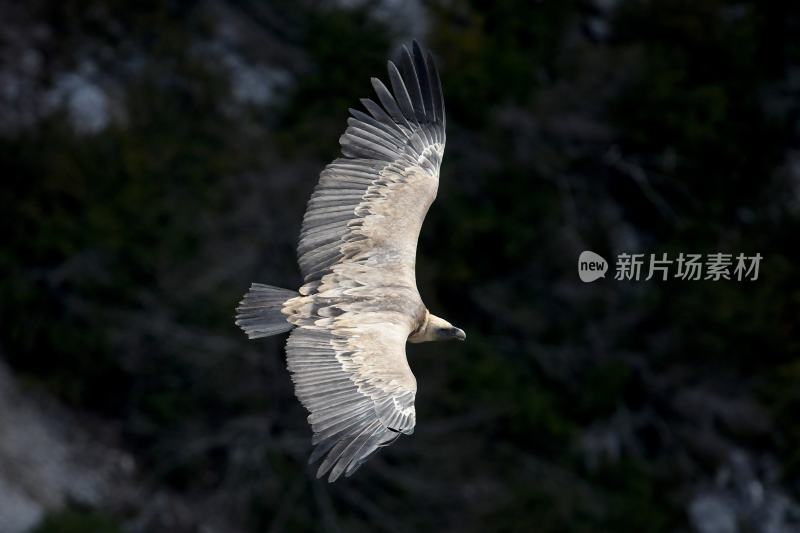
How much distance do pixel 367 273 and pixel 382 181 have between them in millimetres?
746

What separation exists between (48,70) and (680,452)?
1046cm

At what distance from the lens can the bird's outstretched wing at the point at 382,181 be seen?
1062cm

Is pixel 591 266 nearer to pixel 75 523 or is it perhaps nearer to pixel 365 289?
pixel 75 523

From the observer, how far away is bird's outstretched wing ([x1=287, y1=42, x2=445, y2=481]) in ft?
31.8

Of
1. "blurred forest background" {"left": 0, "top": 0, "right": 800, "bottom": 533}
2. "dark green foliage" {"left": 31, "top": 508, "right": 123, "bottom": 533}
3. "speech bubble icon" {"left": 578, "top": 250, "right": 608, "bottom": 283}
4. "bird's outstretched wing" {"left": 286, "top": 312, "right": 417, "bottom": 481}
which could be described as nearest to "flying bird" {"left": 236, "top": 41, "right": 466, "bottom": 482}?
"bird's outstretched wing" {"left": 286, "top": 312, "right": 417, "bottom": 481}

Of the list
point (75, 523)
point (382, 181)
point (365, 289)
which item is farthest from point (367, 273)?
point (75, 523)

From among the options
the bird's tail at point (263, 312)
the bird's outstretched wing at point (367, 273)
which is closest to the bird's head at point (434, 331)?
the bird's outstretched wing at point (367, 273)

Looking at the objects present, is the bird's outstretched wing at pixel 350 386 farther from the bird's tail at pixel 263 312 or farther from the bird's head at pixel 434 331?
the bird's head at pixel 434 331

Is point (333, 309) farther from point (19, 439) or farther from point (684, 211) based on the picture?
point (684, 211)

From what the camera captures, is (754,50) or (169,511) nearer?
(169,511)

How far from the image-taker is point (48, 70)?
2336 cm

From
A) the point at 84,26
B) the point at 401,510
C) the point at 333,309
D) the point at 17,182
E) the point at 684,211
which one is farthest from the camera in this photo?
the point at 684,211

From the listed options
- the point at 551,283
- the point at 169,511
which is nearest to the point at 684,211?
the point at 551,283

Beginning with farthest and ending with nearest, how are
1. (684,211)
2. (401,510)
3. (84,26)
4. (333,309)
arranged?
1. (684,211)
2. (84,26)
3. (401,510)
4. (333,309)
